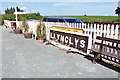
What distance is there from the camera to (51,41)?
40.4 feet

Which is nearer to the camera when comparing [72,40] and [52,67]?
[52,67]

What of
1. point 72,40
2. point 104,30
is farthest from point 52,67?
point 72,40

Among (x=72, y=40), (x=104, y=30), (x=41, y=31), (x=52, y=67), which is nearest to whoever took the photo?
(x=52, y=67)

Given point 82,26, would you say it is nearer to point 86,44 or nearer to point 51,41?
point 86,44

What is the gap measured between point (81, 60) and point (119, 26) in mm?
1841

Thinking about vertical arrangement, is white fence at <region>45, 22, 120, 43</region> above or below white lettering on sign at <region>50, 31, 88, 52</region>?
above

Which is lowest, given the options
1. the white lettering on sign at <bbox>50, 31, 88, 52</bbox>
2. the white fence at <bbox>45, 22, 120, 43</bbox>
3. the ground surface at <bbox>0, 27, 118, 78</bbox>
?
the ground surface at <bbox>0, 27, 118, 78</bbox>

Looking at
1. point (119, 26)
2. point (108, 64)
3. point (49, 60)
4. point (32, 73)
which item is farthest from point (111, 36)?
point (32, 73)

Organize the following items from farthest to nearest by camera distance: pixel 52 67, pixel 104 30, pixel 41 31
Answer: pixel 41 31
pixel 104 30
pixel 52 67

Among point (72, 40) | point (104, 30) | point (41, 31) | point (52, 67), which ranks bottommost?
point (52, 67)

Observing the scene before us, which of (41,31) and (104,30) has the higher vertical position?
(104,30)

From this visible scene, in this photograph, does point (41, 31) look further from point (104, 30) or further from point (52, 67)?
point (52, 67)

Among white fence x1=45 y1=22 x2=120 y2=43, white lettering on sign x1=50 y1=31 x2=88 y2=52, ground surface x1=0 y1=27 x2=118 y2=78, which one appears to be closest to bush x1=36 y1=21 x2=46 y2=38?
white lettering on sign x1=50 y1=31 x2=88 y2=52

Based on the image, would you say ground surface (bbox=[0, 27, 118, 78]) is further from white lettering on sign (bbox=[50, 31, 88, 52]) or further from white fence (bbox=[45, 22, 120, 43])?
white fence (bbox=[45, 22, 120, 43])
